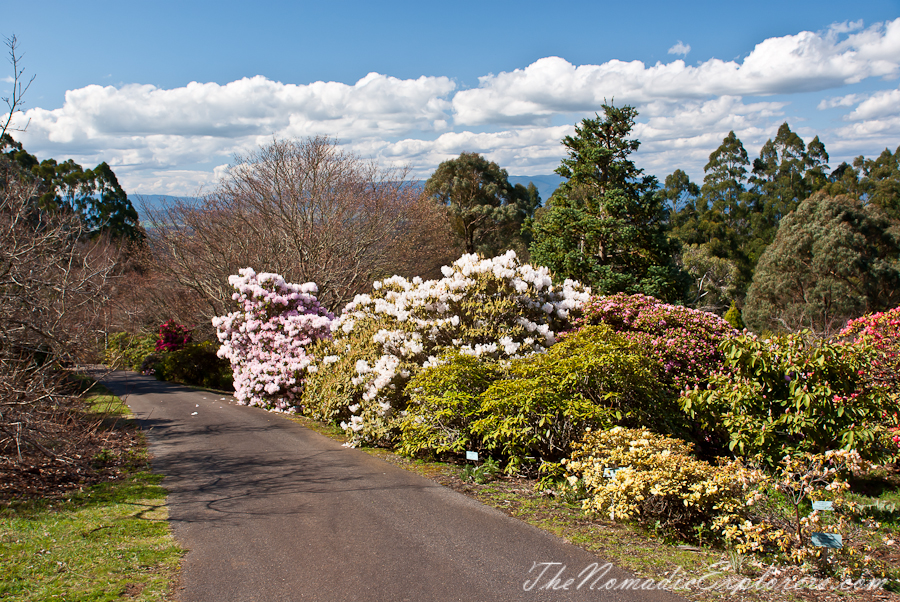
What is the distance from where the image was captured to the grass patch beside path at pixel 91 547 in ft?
13.4

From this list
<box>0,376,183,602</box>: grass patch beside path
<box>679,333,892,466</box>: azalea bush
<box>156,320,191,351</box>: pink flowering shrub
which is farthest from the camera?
<box>156,320,191,351</box>: pink flowering shrub

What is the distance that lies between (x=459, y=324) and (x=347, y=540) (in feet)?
14.6

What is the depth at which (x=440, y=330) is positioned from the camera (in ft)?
29.7

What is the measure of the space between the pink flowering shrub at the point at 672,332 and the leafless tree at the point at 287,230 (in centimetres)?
912

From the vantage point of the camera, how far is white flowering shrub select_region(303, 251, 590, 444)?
8.65 meters

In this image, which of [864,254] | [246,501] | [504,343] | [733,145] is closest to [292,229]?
[504,343]

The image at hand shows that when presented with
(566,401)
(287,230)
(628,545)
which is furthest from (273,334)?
(628,545)

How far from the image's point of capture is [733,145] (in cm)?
5312

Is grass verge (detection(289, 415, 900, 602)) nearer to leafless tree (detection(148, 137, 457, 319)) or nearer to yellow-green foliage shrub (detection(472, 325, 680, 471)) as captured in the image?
yellow-green foliage shrub (detection(472, 325, 680, 471))

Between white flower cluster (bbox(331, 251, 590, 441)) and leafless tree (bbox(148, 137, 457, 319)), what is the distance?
25.1ft

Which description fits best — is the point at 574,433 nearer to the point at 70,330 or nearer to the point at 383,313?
the point at 383,313

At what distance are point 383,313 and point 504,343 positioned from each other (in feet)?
8.80

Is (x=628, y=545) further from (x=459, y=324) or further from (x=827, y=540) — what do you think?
(x=459, y=324)

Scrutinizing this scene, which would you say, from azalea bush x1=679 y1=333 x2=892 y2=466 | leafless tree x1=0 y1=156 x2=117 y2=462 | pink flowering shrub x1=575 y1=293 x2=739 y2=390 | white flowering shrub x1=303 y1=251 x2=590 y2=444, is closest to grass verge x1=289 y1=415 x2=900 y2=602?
azalea bush x1=679 y1=333 x2=892 y2=466
